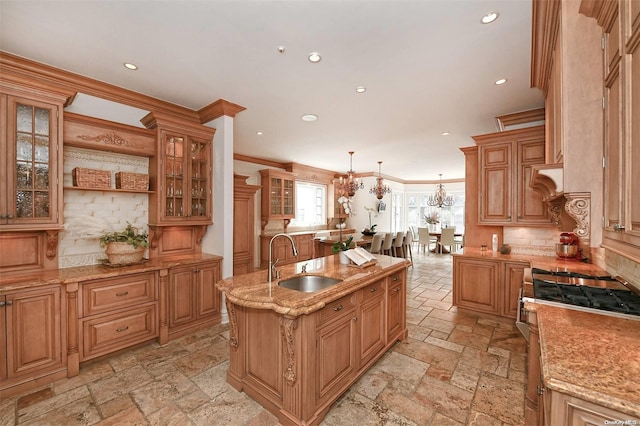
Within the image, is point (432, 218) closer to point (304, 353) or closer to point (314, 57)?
point (314, 57)

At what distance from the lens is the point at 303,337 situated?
68.5 inches


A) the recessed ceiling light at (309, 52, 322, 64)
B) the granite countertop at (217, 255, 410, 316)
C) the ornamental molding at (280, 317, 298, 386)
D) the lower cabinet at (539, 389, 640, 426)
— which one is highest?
the recessed ceiling light at (309, 52, 322, 64)

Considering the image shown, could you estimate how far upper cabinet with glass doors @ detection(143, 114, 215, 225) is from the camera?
3.20 meters

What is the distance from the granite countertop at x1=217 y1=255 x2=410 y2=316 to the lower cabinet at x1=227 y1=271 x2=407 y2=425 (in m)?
0.09

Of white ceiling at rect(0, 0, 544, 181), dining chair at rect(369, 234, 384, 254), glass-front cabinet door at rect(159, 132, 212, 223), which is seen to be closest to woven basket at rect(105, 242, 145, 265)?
glass-front cabinet door at rect(159, 132, 212, 223)

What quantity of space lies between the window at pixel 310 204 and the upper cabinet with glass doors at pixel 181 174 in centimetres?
403

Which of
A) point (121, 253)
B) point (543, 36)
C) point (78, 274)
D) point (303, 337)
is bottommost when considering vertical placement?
point (303, 337)

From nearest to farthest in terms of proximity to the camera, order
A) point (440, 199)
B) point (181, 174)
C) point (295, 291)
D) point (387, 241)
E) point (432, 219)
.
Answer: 1. point (295, 291)
2. point (181, 174)
3. point (387, 241)
4. point (440, 199)
5. point (432, 219)

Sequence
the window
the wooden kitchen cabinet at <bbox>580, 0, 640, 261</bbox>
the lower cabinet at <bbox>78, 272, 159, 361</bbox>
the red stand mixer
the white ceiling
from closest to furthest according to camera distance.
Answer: the wooden kitchen cabinet at <bbox>580, 0, 640, 261</bbox>, the white ceiling, the lower cabinet at <bbox>78, 272, 159, 361</bbox>, the red stand mixer, the window

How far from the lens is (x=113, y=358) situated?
2689 mm

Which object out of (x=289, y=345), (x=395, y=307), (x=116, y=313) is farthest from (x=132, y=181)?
(x=395, y=307)

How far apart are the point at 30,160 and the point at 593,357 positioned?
398 cm

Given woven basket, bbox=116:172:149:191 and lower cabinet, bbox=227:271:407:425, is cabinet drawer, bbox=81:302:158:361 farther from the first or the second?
woven basket, bbox=116:172:149:191

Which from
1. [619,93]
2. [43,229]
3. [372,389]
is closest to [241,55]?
[43,229]
